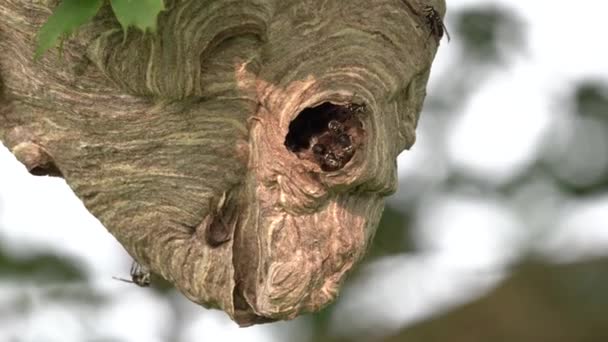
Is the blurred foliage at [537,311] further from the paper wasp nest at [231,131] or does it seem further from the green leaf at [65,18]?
the green leaf at [65,18]

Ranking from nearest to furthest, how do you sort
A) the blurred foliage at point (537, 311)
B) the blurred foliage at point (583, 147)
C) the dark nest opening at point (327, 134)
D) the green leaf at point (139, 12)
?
the green leaf at point (139, 12), the dark nest opening at point (327, 134), the blurred foliage at point (537, 311), the blurred foliage at point (583, 147)

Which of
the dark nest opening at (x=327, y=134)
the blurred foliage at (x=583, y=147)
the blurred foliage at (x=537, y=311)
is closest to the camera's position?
the dark nest opening at (x=327, y=134)

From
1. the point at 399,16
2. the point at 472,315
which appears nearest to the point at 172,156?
the point at 399,16

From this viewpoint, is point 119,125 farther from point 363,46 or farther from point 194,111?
point 363,46

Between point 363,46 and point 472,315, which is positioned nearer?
point 363,46

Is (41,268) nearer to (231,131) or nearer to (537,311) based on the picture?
(537,311)

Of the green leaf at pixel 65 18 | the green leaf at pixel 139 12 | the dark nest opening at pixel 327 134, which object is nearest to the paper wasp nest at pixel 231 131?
the dark nest opening at pixel 327 134
